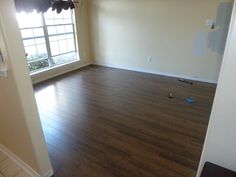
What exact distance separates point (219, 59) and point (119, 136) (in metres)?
2.86

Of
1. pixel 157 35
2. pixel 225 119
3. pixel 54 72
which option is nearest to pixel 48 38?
pixel 54 72

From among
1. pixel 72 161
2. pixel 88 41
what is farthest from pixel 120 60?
pixel 72 161

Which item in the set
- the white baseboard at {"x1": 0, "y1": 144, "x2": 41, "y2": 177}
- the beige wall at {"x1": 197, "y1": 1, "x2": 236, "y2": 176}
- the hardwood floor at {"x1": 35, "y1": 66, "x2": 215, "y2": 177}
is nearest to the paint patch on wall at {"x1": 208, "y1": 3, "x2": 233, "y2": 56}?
the hardwood floor at {"x1": 35, "y1": 66, "x2": 215, "y2": 177}

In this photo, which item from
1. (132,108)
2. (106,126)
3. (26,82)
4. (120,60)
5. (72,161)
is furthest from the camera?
(120,60)

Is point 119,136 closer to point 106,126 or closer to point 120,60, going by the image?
point 106,126

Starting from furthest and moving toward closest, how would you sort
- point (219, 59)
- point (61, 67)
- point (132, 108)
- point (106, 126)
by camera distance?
point (61, 67) < point (219, 59) < point (132, 108) < point (106, 126)

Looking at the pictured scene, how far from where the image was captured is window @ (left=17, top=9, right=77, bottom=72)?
4070 millimetres

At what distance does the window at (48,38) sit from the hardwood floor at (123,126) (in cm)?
70

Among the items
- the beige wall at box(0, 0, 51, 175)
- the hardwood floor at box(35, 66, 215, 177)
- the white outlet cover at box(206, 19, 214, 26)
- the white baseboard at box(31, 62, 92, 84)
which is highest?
the white outlet cover at box(206, 19, 214, 26)

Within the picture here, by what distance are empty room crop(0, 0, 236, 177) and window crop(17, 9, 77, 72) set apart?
0.08 ft

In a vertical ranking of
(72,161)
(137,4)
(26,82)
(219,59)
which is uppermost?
(137,4)

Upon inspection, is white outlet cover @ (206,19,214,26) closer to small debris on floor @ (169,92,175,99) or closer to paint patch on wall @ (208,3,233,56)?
paint patch on wall @ (208,3,233,56)

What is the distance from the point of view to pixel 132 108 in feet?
10.1

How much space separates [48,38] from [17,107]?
340 cm
